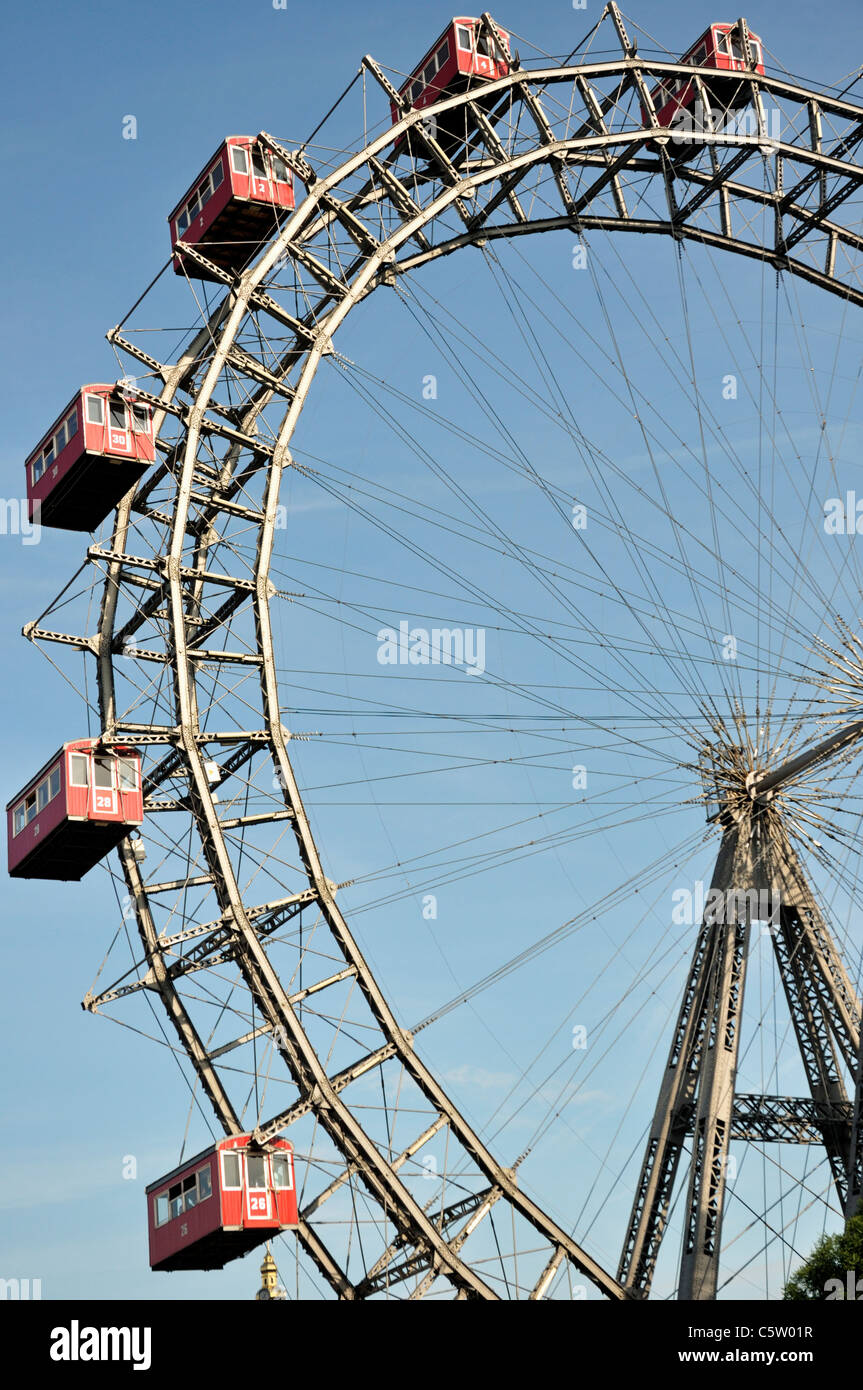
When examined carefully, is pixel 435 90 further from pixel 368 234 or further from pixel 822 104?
pixel 822 104

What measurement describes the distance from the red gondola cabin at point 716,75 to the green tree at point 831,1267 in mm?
25778

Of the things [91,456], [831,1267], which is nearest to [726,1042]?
[831,1267]

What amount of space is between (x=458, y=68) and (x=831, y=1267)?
2689cm

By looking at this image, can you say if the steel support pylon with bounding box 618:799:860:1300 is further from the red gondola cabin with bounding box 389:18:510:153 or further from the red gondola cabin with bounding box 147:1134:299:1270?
the red gondola cabin with bounding box 389:18:510:153

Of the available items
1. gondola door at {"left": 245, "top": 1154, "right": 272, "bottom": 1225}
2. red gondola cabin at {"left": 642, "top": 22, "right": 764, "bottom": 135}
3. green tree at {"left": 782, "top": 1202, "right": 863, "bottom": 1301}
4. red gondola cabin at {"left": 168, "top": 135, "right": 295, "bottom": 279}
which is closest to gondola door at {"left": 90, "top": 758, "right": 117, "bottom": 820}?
gondola door at {"left": 245, "top": 1154, "right": 272, "bottom": 1225}

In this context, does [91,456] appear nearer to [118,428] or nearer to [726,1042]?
[118,428]

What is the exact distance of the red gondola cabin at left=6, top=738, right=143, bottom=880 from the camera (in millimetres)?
38656

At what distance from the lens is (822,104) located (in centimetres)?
4916

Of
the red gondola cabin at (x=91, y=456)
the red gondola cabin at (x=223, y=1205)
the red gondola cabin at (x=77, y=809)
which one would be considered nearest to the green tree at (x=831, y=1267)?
the red gondola cabin at (x=223, y=1205)

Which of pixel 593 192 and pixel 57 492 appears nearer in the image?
pixel 57 492
